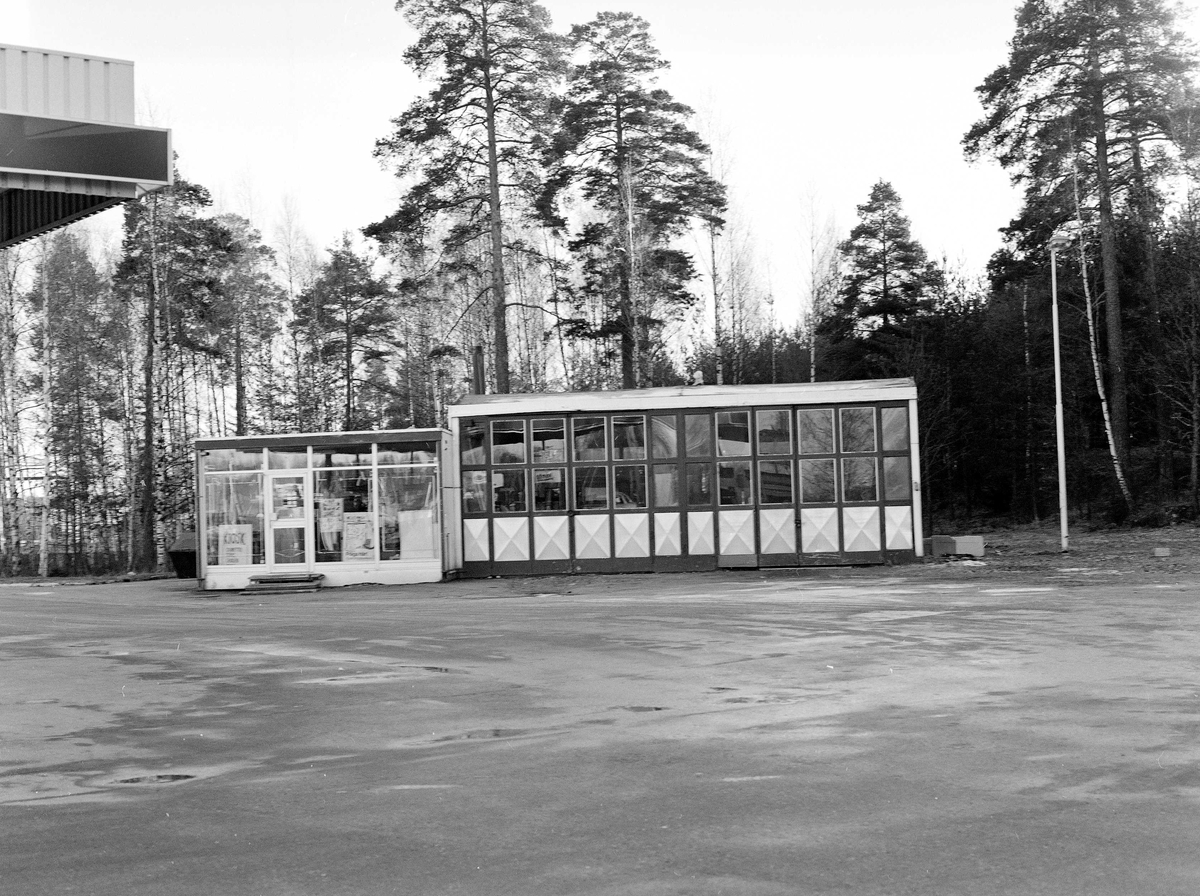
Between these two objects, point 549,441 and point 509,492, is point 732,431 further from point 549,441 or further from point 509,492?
point 509,492

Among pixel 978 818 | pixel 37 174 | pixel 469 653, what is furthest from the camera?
pixel 469 653

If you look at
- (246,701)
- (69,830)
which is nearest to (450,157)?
(246,701)

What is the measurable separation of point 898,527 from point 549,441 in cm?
741

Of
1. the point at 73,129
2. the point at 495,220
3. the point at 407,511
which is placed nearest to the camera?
the point at 73,129

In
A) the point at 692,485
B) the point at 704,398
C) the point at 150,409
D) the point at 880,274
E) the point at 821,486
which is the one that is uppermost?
the point at 880,274

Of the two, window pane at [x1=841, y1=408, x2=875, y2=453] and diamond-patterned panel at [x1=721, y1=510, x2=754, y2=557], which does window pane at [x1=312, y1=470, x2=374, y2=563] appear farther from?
window pane at [x1=841, y1=408, x2=875, y2=453]

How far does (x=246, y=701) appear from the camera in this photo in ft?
32.4

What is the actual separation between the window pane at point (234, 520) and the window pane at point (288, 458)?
0.26m

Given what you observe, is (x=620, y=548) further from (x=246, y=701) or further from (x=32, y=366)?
(x=32, y=366)

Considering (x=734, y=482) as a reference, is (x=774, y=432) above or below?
above

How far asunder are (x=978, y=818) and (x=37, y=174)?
10.1 metres

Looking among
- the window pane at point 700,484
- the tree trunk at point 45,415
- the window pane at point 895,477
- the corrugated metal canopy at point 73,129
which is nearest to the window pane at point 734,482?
the window pane at point 700,484

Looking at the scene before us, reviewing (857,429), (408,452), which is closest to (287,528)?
(408,452)

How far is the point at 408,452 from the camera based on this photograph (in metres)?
26.0
